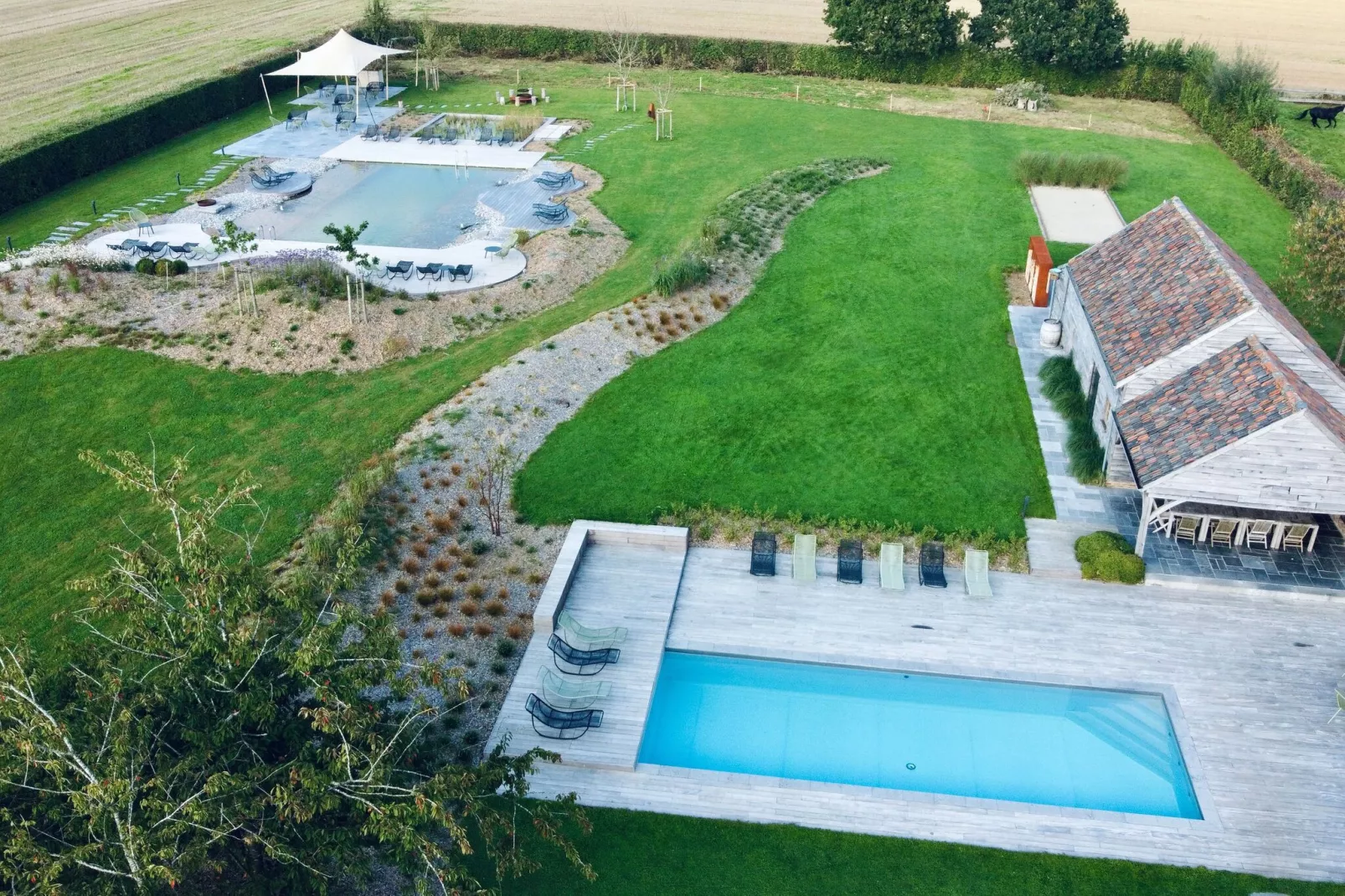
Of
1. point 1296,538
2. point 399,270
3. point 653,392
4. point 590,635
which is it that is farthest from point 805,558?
point 399,270

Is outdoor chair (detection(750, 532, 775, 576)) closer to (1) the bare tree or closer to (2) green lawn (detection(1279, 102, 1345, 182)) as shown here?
(1) the bare tree

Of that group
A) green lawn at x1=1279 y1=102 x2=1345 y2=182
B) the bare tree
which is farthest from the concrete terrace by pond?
green lawn at x1=1279 y1=102 x2=1345 y2=182

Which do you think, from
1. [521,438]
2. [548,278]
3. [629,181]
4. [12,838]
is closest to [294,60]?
[629,181]

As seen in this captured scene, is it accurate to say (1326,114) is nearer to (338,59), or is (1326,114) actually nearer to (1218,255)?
(1218,255)

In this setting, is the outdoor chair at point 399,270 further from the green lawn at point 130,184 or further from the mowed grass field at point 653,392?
the green lawn at point 130,184

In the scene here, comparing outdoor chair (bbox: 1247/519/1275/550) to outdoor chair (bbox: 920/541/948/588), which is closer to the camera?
outdoor chair (bbox: 920/541/948/588)

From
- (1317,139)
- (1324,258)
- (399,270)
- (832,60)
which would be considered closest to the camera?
(1324,258)
